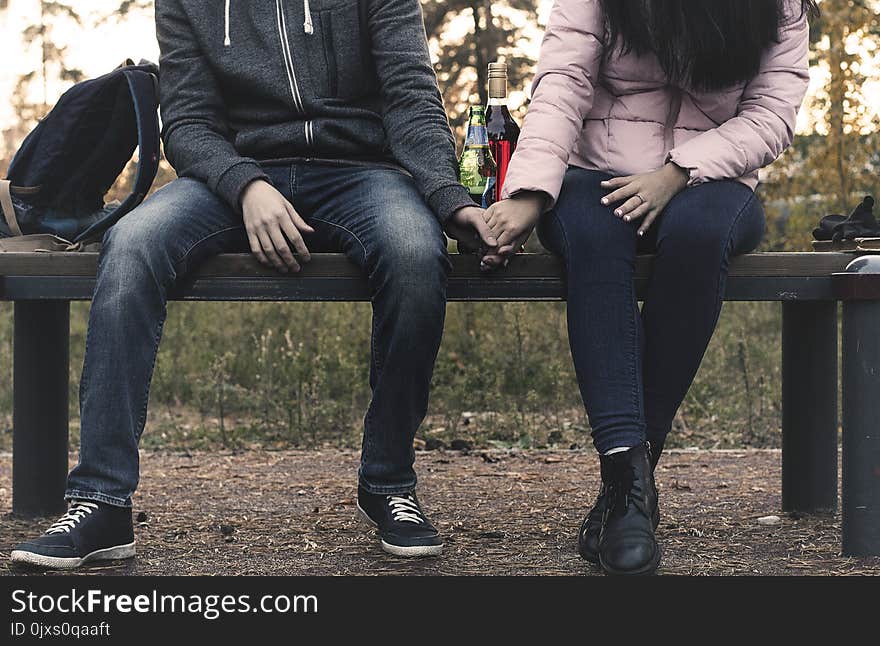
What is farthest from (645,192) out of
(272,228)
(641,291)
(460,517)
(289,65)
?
(460,517)

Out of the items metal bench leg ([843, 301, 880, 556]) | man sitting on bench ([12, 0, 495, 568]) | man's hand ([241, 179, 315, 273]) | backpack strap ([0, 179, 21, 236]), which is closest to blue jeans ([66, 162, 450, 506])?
man sitting on bench ([12, 0, 495, 568])

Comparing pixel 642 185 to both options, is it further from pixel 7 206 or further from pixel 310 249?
pixel 7 206

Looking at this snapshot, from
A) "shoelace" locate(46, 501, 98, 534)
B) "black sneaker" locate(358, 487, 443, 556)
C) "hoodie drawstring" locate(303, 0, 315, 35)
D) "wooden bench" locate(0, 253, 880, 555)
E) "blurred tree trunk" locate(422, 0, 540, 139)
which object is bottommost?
"black sneaker" locate(358, 487, 443, 556)

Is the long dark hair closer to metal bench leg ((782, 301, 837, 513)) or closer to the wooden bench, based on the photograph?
the wooden bench

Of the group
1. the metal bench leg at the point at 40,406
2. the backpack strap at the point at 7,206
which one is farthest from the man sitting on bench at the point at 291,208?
the metal bench leg at the point at 40,406

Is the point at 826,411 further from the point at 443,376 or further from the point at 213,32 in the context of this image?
the point at 443,376

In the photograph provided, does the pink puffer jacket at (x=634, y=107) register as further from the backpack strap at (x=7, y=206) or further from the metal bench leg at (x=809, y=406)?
the backpack strap at (x=7, y=206)

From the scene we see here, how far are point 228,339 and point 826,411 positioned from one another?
346 cm

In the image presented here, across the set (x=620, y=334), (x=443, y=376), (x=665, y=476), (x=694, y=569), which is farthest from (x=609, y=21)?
(x=443, y=376)

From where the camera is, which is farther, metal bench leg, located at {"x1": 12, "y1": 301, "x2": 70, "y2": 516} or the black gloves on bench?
metal bench leg, located at {"x1": 12, "y1": 301, "x2": 70, "y2": 516}

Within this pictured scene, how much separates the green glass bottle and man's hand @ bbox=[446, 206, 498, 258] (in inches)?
12.4

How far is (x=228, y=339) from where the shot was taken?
5781 millimetres

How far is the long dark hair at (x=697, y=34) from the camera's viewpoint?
2.53 metres

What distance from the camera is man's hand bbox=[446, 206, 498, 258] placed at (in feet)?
8.24
